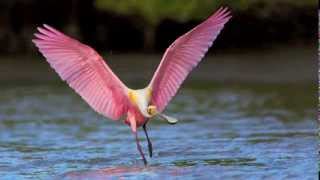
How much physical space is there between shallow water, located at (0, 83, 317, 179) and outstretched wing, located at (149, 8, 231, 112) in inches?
23.1

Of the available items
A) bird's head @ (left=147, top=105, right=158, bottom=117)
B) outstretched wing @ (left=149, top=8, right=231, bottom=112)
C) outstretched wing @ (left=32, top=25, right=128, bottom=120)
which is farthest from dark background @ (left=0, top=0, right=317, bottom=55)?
bird's head @ (left=147, top=105, right=158, bottom=117)

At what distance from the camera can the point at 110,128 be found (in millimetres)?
11297

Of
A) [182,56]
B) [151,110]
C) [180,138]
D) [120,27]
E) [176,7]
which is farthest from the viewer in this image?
[120,27]

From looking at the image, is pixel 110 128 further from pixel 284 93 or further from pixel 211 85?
pixel 211 85

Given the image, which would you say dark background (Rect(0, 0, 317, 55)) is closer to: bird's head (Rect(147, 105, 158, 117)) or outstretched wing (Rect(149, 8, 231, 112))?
outstretched wing (Rect(149, 8, 231, 112))

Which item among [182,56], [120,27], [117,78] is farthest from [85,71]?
[120,27]

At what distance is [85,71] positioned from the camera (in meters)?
7.88

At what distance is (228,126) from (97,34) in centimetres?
1619

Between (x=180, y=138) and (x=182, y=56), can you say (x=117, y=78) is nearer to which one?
(x=182, y=56)

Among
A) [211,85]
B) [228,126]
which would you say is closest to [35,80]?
[211,85]

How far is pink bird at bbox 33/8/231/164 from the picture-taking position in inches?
305

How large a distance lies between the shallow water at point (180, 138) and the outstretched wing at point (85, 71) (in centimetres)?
53

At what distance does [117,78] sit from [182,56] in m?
0.59

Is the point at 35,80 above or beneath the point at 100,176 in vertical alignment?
beneath
